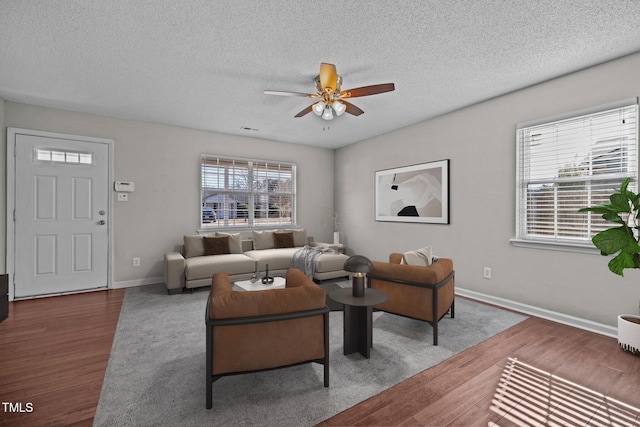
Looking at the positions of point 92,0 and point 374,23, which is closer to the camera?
point 92,0

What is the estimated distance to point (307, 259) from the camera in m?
4.90

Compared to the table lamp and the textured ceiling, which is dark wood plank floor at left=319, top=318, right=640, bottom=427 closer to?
the table lamp

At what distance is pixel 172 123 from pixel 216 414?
454 centimetres

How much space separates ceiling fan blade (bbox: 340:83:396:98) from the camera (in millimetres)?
2750

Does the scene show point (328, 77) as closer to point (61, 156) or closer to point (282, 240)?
point (282, 240)

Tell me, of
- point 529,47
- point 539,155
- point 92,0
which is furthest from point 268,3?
point 539,155

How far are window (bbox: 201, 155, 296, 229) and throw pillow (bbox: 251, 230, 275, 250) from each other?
40cm

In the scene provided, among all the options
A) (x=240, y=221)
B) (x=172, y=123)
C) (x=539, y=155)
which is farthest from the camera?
(x=240, y=221)

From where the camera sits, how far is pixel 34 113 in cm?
405

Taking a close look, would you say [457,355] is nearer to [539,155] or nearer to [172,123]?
[539,155]

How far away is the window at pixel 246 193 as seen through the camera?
5414mm

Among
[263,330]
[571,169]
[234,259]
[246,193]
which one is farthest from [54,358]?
[571,169]

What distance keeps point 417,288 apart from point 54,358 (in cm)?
312

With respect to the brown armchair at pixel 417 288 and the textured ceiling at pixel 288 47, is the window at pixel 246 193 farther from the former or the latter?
the brown armchair at pixel 417 288
